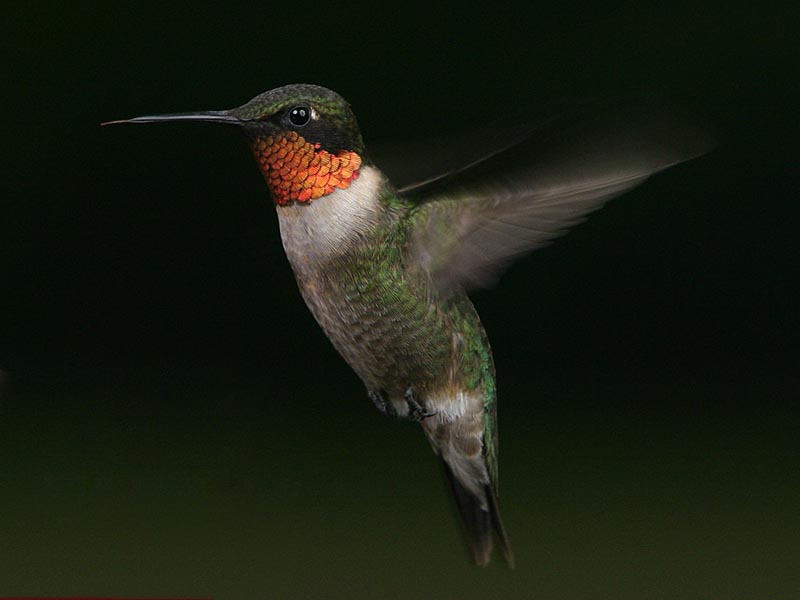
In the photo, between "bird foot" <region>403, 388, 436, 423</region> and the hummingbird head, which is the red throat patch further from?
"bird foot" <region>403, 388, 436, 423</region>

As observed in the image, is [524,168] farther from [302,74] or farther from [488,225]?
[302,74]

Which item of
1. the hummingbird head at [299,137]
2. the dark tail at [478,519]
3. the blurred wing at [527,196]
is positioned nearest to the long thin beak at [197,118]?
the hummingbird head at [299,137]

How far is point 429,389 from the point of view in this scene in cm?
100

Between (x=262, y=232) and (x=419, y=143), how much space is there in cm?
16

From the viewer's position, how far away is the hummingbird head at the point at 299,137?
0.83 metres

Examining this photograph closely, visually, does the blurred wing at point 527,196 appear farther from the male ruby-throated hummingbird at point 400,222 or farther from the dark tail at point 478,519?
the dark tail at point 478,519

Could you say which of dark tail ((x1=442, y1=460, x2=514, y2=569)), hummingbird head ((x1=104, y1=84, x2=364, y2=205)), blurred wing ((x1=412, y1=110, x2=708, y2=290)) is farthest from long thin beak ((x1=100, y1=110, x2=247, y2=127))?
dark tail ((x1=442, y1=460, x2=514, y2=569))

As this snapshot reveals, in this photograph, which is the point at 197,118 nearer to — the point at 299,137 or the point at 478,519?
the point at 299,137

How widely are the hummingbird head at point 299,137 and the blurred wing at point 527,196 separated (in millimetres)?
80

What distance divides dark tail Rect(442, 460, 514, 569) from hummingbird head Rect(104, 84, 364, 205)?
1.09ft

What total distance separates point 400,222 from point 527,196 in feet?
0.32

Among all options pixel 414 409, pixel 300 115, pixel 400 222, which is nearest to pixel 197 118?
pixel 300 115

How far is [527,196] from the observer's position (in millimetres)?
898

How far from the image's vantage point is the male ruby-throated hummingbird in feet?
2.82
